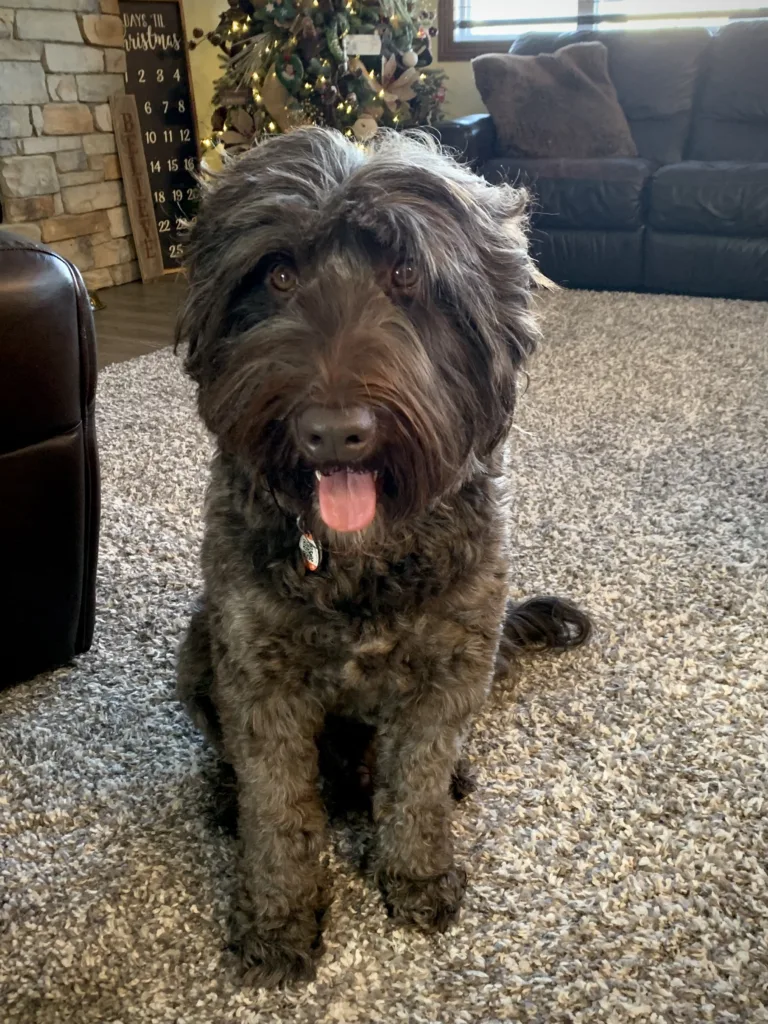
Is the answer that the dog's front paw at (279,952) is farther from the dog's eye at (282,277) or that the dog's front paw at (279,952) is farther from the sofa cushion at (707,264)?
the sofa cushion at (707,264)

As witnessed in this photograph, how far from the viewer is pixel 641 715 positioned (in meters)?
1.79

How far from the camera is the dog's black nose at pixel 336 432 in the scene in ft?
3.25

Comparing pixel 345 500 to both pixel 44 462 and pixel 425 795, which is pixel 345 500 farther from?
pixel 44 462

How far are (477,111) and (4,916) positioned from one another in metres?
6.53

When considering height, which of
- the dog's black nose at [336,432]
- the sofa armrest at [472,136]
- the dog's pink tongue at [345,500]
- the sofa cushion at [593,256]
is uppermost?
the dog's black nose at [336,432]

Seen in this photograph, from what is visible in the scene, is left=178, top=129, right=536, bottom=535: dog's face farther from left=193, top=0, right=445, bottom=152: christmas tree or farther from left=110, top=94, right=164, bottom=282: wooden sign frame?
left=110, top=94, right=164, bottom=282: wooden sign frame

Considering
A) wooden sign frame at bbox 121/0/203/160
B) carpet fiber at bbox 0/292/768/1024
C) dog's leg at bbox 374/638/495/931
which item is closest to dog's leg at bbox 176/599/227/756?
carpet fiber at bbox 0/292/768/1024

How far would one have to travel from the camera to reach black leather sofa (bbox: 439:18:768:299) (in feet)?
15.0

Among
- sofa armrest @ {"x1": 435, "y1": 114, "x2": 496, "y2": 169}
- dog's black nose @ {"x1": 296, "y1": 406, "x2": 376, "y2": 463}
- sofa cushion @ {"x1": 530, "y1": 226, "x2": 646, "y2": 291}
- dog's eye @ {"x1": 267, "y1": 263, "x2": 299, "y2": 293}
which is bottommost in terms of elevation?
sofa cushion @ {"x1": 530, "y1": 226, "x2": 646, "y2": 291}

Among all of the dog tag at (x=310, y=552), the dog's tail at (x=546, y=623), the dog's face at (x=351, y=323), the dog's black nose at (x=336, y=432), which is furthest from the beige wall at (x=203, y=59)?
the dog's black nose at (x=336, y=432)

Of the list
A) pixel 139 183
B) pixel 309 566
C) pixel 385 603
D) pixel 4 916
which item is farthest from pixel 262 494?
pixel 139 183

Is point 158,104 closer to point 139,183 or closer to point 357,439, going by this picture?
point 139,183

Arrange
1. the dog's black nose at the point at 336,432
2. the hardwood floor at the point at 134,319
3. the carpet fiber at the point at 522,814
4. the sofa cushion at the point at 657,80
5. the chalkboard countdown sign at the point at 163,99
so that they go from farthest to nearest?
the chalkboard countdown sign at the point at 163,99
the sofa cushion at the point at 657,80
the hardwood floor at the point at 134,319
the carpet fiber at the point at 522,814
the dog's black nose at the point at 336,432

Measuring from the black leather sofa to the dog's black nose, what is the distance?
424 cm
